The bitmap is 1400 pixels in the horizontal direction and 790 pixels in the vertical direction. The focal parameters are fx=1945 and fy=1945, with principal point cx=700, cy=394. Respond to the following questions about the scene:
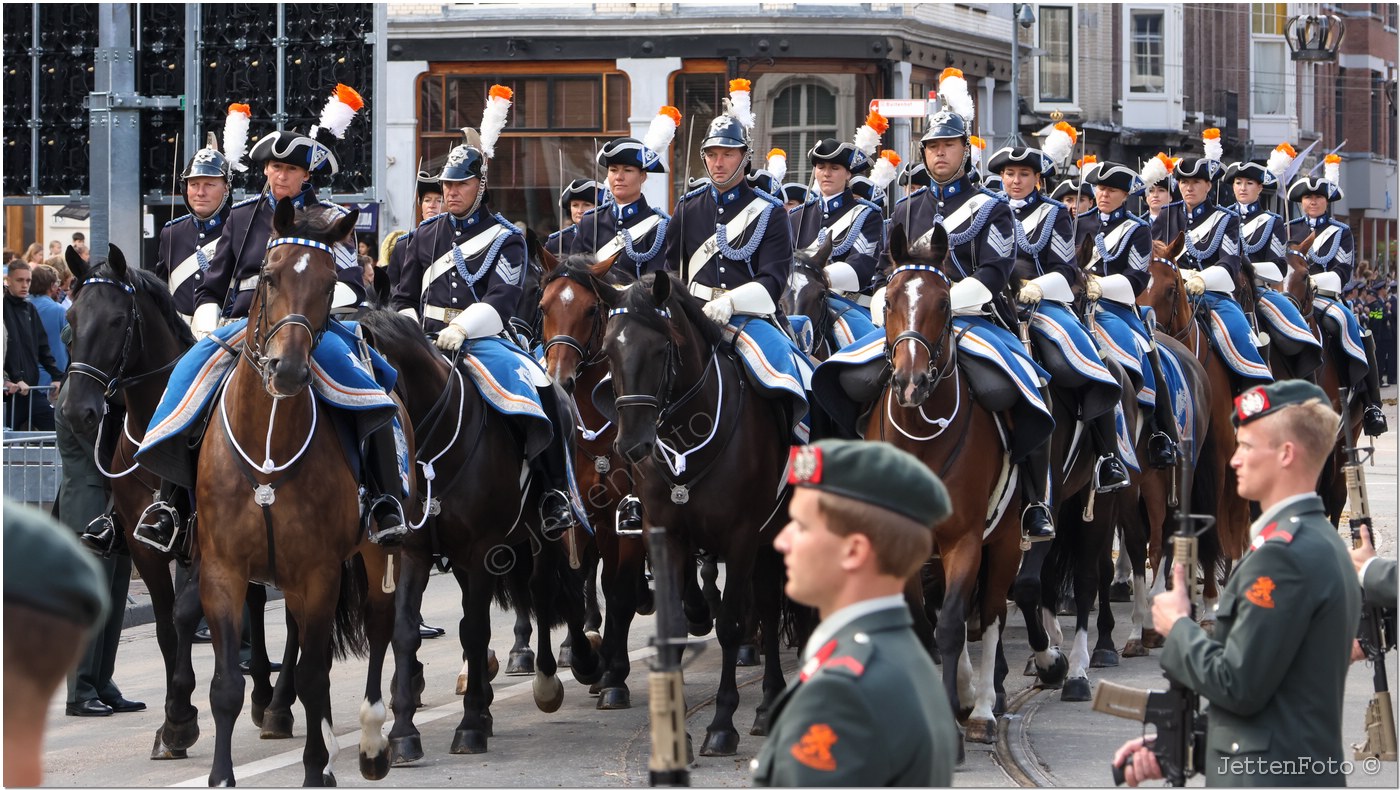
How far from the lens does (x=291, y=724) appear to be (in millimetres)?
9766

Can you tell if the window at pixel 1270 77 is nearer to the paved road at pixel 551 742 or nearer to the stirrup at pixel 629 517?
the paved road at pixel 551 742

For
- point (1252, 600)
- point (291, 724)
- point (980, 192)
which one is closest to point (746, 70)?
point (980, 192)

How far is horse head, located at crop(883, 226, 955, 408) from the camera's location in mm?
9188

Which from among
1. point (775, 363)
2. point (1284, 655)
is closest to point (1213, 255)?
point (775, 363)

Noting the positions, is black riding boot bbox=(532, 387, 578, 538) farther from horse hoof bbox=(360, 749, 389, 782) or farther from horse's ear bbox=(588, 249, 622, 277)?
horse hoof bbox=(360, 749, 389, 782)

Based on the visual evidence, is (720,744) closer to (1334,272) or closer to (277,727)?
(277,727)

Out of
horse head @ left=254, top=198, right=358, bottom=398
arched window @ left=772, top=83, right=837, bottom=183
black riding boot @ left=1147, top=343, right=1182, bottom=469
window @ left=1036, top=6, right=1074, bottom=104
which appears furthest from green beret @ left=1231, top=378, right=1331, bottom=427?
window @ left=1036, top=6, right=1074, bottom=104

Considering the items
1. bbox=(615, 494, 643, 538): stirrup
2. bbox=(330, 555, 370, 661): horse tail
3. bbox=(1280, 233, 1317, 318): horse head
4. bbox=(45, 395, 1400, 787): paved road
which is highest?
bbox=(1280, 233, 1317, 318): horse head

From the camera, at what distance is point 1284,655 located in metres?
4.87

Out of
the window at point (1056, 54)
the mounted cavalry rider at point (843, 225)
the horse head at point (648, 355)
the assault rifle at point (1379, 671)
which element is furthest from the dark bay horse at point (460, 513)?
the window at point (1056, 54)

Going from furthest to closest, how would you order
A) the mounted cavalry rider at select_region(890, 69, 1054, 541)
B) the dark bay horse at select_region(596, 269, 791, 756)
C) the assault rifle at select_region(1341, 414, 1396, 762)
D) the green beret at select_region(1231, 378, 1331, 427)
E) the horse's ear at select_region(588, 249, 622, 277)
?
the horse's ear at select_region(588, 249, 622, 277) < the mounted cavalry rider at select_region(890, 69, 1054, 541) < the dark bay horse at select_region(596, 269, 791, 756) < the assault rifle at select_region(1341, 414, 1396, 762) < the green beret at select_region(1231, 378, 1331, 427)

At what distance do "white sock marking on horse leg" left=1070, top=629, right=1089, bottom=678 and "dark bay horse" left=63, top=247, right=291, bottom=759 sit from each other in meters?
4.32

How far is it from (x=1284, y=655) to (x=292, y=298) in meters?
4.62

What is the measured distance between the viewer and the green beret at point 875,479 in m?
3.71
